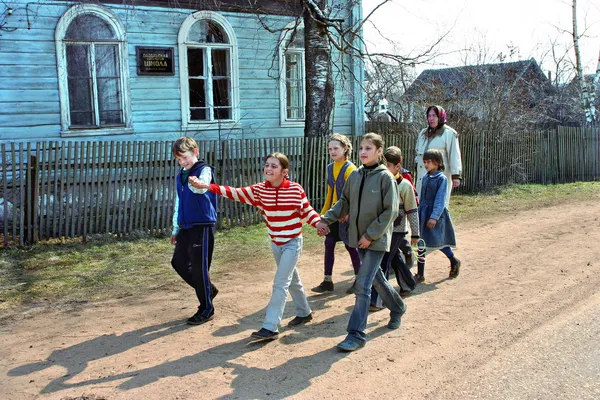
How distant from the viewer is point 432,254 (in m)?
7.82

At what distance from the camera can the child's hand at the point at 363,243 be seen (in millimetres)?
4367

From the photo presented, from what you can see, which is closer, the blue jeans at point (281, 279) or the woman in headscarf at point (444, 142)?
the blue jeans at point (281, 279)

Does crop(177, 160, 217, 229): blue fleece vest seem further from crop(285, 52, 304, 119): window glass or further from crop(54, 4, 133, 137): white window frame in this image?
crop(285, 52, 304, 119): window glass

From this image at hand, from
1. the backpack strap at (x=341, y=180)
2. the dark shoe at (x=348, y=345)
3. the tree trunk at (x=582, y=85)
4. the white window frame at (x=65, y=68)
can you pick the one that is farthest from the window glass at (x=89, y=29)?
the tree trunk at (x=582, y=85)

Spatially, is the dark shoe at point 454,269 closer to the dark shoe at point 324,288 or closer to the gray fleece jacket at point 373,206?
the dark shoe at point 324,288

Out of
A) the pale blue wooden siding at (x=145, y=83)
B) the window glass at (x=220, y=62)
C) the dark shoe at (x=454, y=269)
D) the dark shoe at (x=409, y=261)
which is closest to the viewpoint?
the dark shoe at (x=454, y=269)

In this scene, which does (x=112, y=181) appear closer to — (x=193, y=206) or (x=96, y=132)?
(x=96, y=132)

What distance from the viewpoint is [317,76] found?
10875 mm

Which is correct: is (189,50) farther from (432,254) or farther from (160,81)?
(432,254)

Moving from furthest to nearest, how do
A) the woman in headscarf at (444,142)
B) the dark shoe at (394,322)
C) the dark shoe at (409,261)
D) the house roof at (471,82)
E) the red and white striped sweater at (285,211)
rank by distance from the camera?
the house roof at (471,82) < the woman in headscarf at (444,142) < the dark shoe at (409,261) < the dark shoe at (394,322) < the red and white striped sweater at (285,211)

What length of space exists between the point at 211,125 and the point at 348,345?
27.9ft

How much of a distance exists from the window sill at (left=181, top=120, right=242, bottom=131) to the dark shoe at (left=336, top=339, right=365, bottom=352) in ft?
26.0

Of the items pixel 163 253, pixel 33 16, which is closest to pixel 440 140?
pixel 163 253

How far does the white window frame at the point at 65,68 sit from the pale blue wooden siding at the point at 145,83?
0.09m
